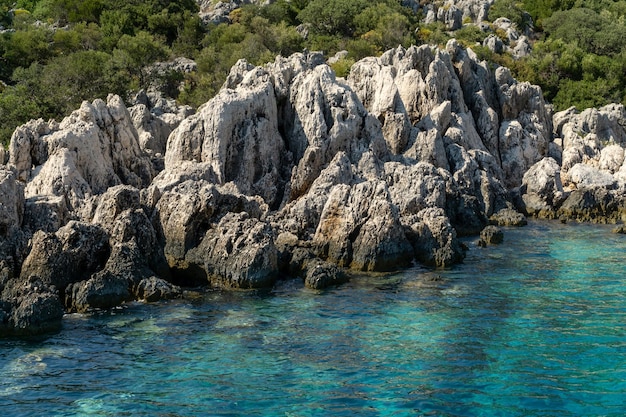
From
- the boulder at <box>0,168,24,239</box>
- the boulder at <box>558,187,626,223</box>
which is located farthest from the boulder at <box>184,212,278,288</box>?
the boulder at <box>558,187,626,223</box>

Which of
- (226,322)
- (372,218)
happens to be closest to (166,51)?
(372,218)

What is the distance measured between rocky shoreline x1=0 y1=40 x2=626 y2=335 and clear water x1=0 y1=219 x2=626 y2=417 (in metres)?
2.32

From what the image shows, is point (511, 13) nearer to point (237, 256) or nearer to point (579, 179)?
point (579, 179)

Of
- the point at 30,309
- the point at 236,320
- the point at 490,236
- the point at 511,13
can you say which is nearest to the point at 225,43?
the point at 511,13

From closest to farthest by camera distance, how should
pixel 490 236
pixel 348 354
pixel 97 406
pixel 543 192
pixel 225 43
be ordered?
pixel 97 406
pixel 348 354
pixel 490 236
pixel 543 192
pixel 225 43

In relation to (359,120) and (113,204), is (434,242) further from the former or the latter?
(113,204)

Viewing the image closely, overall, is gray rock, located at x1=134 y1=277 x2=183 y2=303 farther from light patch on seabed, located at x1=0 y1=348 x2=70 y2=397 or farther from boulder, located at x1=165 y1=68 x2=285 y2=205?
boulder, located at x1=165 y1=68 x2=285 y2=205

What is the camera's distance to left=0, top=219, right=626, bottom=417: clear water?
2114 cm

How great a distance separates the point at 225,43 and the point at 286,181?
50323 mm

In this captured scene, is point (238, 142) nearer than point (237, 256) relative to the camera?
No

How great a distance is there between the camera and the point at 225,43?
93812 mm

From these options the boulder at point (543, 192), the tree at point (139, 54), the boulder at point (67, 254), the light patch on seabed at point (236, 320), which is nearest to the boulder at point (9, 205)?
the boulder at point (67, 254)

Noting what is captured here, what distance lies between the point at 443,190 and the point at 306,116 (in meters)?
11.5

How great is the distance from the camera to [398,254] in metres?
38.1
